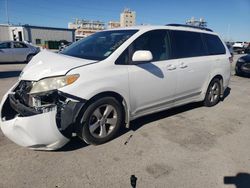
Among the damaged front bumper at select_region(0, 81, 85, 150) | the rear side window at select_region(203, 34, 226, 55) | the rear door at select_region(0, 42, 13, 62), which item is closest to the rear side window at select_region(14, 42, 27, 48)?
the rear door at select_region(0, 42, 13, 62)

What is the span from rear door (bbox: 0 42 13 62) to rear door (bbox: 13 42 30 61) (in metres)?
0.27

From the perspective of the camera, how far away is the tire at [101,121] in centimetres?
328

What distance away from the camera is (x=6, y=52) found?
13828 millimetres

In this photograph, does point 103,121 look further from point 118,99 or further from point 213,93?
point 213,93

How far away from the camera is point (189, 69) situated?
469cm

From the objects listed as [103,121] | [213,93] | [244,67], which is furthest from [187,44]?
[244,67]

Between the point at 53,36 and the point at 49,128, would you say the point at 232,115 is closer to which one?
the point at 49,128

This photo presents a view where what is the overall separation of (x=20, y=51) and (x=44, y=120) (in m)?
12.9

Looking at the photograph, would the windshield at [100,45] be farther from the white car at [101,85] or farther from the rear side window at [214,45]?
the rear side window at [214,45]

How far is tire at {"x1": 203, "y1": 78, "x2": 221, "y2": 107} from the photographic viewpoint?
18.3 ft

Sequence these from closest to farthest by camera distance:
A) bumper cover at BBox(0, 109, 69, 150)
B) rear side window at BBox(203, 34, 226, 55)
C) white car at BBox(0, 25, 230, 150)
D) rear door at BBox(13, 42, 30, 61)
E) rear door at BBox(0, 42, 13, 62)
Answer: bumper cover at BBox(0, 109, 69, 150) < white car at BBox(0, 25, 230, 150) < rear side window at BBox(203, 34, 226, 55) < rear door at BBox(0, 42, 13, 62) < rear door at BBox(13, 42, 30, 61)

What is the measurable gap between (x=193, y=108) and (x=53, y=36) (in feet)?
137

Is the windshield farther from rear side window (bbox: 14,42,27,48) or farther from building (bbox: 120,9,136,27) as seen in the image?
building (bbox: 120,9,136,27)

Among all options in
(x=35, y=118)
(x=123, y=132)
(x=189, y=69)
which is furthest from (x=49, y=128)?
(x=189, y=69)
